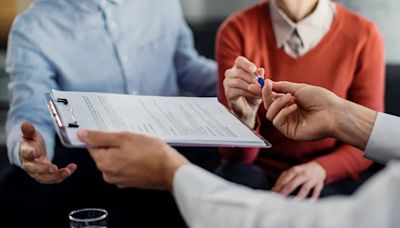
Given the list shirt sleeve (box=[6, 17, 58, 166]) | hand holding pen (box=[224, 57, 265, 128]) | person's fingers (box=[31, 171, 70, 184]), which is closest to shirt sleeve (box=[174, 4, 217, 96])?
shirt sleeve (box=[6, 17, 58, 166])

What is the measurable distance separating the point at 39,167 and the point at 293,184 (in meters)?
0.60

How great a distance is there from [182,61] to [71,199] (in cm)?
56

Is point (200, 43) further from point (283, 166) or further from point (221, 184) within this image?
point (221, 184)

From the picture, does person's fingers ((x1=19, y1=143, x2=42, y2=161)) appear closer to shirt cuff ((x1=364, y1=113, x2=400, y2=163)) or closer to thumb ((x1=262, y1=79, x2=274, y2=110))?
thumb ((x1=262, y1=79, x2=274, y2=110))

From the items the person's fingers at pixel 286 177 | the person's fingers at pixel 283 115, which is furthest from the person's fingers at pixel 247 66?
the person's fingers at pixel 286 177

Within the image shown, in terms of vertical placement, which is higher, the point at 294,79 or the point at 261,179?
the point at 294,79

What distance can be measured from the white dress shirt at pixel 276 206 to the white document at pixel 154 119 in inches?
6.6

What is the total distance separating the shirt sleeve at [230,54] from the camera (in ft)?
5.41

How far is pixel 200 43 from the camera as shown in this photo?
245cm

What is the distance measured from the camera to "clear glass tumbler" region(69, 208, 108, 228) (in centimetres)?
112

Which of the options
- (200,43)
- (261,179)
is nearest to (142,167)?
(261,179)

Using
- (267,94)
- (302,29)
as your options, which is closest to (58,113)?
(267,94)

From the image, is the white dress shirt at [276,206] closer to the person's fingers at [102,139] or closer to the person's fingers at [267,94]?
the person's fingers at [102,139]

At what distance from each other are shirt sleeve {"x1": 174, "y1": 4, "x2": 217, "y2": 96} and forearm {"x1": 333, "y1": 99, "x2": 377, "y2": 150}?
775mm
